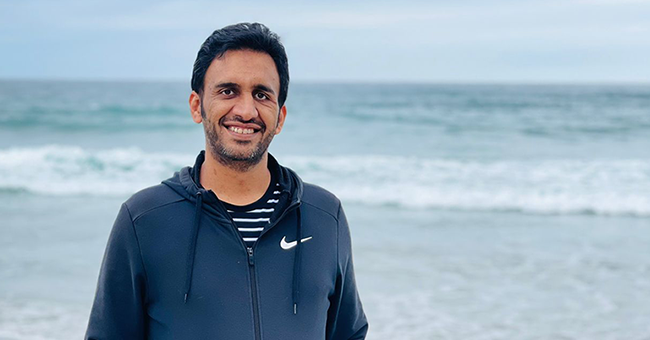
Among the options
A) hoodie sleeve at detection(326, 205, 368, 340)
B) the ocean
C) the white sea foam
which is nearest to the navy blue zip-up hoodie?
hoodie sleeve at detection(326, 205, 368, 340)

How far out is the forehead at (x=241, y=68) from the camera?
176 centimetres

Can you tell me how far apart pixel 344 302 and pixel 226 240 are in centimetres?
44

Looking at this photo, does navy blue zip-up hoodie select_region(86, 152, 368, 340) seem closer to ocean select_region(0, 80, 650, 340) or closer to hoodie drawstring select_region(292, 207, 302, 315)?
Answer: hoodie drawstring select_region(292, 207, 302, 315)

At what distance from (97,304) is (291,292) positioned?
0.49 meters

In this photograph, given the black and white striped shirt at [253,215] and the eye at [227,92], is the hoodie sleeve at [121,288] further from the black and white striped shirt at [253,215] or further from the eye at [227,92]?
the eye at [227,92]

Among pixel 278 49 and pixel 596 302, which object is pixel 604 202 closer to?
pixel 596 302

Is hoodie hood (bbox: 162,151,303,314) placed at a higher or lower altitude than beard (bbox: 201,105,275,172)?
lower

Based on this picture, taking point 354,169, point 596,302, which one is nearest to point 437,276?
point 596,302

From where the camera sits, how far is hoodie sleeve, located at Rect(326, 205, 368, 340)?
1.93 m

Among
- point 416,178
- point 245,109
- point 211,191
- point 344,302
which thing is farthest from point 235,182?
point 416,178

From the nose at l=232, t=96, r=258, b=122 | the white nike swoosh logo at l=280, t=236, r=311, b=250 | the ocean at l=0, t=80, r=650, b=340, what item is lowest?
the ocean at l=0, t=80, r=650, b=340

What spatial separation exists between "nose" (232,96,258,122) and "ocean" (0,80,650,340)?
377 cm

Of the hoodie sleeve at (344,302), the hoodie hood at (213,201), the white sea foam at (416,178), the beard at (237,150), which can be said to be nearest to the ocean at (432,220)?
the white sea foam at (416,178)

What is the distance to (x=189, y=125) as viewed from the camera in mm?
23328
